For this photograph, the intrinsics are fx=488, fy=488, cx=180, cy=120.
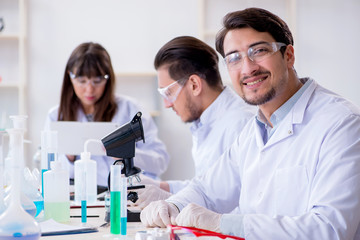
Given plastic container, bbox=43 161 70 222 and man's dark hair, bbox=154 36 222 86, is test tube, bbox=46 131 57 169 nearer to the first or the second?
plastic container, bbox=43 161 70 222

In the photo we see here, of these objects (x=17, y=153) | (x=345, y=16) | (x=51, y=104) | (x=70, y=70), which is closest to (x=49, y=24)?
(x=51, y=104)

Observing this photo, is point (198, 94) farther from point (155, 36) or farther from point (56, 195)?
point (155, 36)

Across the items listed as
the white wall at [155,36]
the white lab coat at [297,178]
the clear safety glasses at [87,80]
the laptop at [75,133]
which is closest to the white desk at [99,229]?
the white lab coat at [297,178]

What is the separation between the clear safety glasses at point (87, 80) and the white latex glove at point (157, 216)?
1.77 meters

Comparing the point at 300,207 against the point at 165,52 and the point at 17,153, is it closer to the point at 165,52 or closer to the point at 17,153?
the point at 17,153

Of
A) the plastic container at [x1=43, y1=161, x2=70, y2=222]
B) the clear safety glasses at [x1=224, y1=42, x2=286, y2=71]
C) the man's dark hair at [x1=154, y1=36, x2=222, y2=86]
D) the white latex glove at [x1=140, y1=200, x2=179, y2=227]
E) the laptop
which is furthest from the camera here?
the laptop

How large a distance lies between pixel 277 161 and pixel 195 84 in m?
0.99

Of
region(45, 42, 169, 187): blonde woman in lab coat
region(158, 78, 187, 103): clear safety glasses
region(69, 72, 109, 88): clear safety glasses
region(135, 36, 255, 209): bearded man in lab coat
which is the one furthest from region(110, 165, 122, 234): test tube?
region(69, 72, 109, 88): clear safety glasses

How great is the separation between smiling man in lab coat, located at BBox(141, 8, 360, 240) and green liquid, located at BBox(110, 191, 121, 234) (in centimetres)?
16

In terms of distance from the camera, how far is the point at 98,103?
344cm

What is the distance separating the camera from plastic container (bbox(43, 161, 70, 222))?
1742mm

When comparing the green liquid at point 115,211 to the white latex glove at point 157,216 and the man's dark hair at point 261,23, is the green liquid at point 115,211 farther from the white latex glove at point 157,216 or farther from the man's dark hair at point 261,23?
the man's dark hair at point 261,23

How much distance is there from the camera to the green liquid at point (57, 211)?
1.74 m

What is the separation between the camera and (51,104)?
418 centimetres
